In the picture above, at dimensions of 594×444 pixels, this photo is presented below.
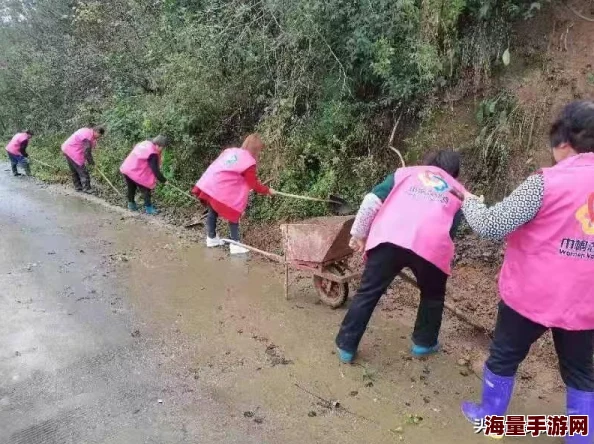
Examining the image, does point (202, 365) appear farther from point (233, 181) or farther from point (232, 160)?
point (232, 160)

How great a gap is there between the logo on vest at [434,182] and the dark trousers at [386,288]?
43 centimetres

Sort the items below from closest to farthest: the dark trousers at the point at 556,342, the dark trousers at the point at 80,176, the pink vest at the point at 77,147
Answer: the dark trousers at the point at 556,342
the pink vest at the point at 77,147
the dark trousers at the point at 80,176

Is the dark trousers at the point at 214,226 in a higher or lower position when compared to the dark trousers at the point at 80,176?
higher

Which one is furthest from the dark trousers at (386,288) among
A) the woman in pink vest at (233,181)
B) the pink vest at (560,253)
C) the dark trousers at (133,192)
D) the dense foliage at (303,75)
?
the dark trousers at (133,192)

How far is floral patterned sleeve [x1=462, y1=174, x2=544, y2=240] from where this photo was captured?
7.94ft

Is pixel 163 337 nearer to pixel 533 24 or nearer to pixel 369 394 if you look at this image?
pixel 369 394

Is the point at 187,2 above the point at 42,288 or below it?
above

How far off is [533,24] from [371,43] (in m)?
1.84

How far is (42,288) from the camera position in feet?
17.8

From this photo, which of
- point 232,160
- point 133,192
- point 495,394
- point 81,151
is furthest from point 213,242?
point 81,151

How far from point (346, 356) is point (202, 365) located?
104cm

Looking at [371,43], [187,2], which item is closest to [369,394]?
[371,43]

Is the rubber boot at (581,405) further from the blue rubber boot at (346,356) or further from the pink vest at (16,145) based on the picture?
the pink vest at (16,145)

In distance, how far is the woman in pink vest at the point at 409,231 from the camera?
10.7 ft
